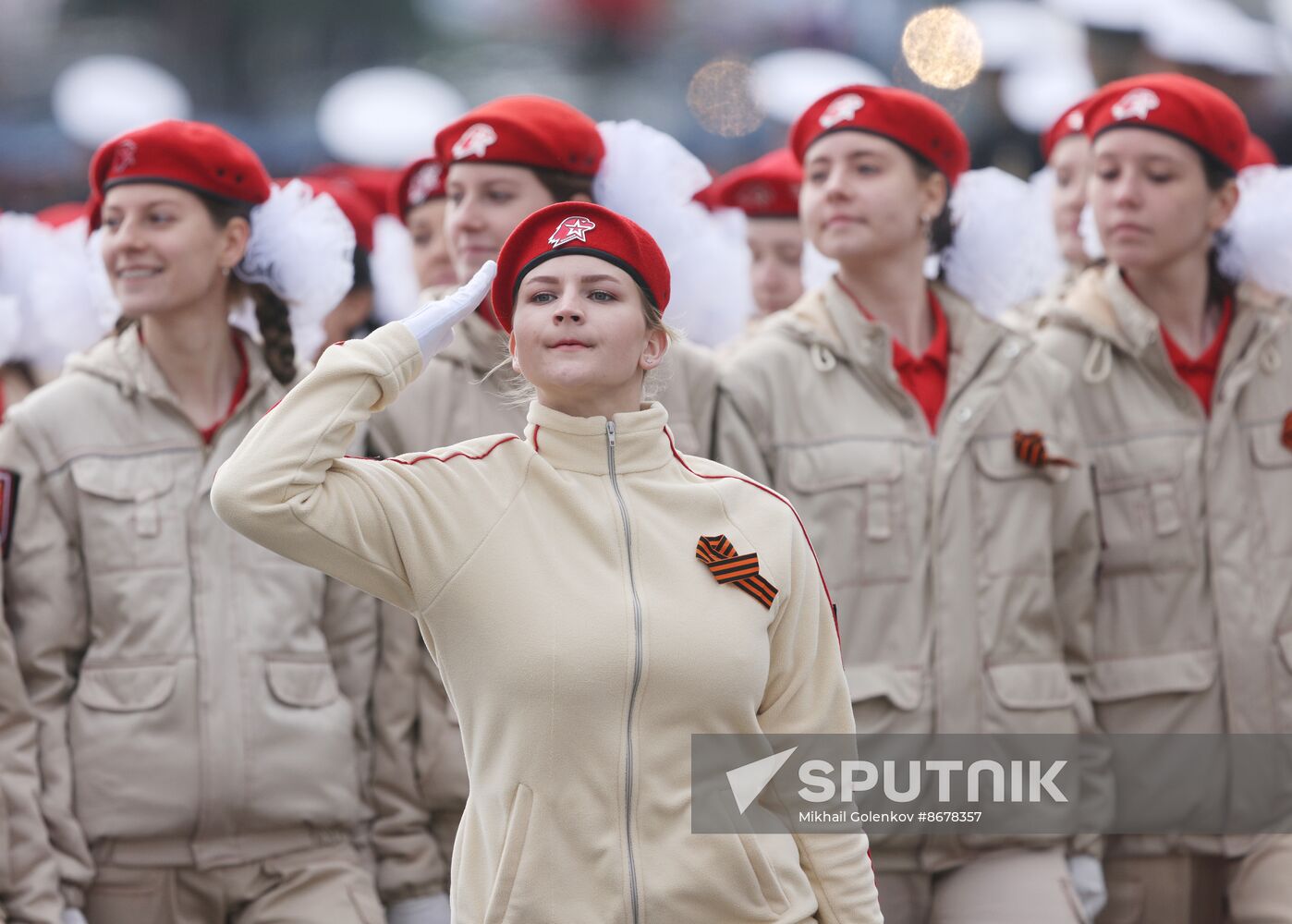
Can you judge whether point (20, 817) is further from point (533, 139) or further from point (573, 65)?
point (573, 65)

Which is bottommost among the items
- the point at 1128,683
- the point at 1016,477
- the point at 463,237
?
the point at 1128,683

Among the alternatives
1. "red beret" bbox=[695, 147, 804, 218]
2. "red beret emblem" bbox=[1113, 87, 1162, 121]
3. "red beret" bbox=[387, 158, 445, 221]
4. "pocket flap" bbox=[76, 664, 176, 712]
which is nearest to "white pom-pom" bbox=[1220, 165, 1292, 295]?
"red beret emblem" bbox=[1113, 87, 1162, 121]

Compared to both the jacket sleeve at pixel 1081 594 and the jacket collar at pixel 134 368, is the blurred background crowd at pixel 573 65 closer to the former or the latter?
the jacket collar at pixel 134 368

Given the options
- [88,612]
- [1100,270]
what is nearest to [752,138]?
[1100,270]

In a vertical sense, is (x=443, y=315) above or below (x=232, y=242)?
below

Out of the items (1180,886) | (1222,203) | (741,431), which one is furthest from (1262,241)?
(1180,886)

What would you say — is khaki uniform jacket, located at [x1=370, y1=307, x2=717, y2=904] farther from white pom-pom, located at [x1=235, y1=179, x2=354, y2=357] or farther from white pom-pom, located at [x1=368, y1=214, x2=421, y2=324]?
white pom-pom, located at [x1=368, y1=214, x2=421, y2=324]

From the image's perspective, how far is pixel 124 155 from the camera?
18.0 ft

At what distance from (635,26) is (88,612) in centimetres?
2262

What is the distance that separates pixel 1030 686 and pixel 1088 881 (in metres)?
0.63

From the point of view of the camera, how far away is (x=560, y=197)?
5.84 meters

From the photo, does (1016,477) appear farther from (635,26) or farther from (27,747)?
(635,26)

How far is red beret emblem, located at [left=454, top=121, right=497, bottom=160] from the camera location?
19.1 feet

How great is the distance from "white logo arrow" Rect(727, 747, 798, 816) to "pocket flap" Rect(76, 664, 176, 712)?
6.28ft
